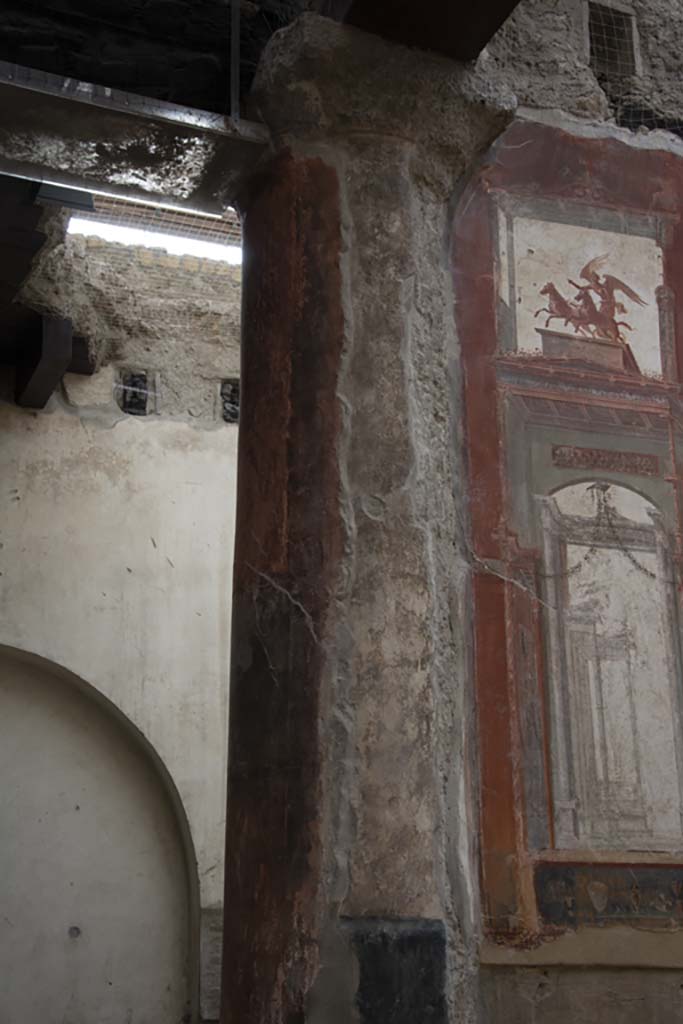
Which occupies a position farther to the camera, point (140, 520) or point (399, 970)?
point (140, 520)

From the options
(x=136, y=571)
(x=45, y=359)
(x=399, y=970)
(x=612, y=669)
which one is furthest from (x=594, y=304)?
(x=136, y=571)

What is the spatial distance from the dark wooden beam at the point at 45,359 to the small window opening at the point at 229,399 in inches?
34.5

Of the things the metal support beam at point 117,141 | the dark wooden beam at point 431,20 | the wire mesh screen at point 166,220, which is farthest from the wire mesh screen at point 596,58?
the wire mesh screen at point 166,220

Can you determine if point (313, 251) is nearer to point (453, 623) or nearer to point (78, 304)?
point (453, 623)

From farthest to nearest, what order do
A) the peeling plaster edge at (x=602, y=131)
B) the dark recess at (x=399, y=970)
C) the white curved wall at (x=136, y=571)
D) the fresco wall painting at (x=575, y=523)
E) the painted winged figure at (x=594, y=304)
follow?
the white curved wall at (x=136, y=571) < the peeling plaster edge at (x=602, y=131) < the painted winged figure at (x=594, y=304) < the fresco wall painting at (x=575, y=523) < the dark recess at (x=399, y=970)

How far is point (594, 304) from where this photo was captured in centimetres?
310

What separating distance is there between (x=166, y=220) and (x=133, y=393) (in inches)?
34.8

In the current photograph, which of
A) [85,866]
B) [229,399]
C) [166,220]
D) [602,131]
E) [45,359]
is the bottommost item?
[85,866]

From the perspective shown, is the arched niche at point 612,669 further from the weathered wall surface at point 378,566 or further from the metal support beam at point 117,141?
the metal support beam at point 117,141

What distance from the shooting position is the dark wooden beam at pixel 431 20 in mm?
2832

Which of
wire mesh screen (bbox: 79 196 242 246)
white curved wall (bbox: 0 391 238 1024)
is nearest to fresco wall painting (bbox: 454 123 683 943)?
wire mesh screen (bbox: 79 196 242 246)

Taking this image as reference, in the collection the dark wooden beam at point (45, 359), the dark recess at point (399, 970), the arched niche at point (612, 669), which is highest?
the dark wooden beam at point (45, 359)

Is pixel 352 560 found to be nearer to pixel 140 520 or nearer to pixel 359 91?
pixel 359 91

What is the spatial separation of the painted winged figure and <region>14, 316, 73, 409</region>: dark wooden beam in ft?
10.5
